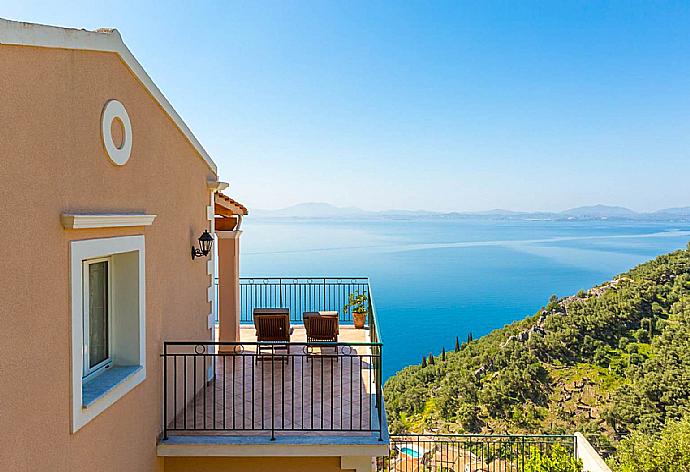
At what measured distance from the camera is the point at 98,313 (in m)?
4.85

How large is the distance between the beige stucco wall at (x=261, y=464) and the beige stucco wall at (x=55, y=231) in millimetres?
586

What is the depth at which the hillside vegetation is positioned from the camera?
2345cm

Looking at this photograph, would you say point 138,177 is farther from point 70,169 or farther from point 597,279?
point 597,279

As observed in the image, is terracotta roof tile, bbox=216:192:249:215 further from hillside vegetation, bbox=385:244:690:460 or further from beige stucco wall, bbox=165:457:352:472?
hillside vegetation, bbox=385:244:690:460

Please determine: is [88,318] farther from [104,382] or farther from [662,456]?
[662,456]

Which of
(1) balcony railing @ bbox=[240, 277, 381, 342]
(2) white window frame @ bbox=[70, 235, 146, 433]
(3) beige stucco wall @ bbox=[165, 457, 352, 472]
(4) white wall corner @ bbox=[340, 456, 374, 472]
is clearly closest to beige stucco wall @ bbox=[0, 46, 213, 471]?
(2) white window frame @ bbox=[70, 235, 146, 433]

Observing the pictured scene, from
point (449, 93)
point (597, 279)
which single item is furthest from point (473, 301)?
point (449, 93)

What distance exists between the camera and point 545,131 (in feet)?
187

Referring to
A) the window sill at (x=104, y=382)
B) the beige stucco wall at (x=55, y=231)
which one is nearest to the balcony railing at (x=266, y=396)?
the beige stucco wall at (x=55, y=231)

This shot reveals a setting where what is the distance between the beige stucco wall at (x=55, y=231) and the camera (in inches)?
123

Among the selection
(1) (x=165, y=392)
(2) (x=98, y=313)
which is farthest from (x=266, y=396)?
(2) (x=98, y=313)

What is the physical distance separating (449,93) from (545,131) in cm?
1940

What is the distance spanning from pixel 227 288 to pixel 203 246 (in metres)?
2.15

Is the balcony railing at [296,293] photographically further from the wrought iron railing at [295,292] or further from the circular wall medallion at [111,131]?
the circular wall medallion at [111,131]
